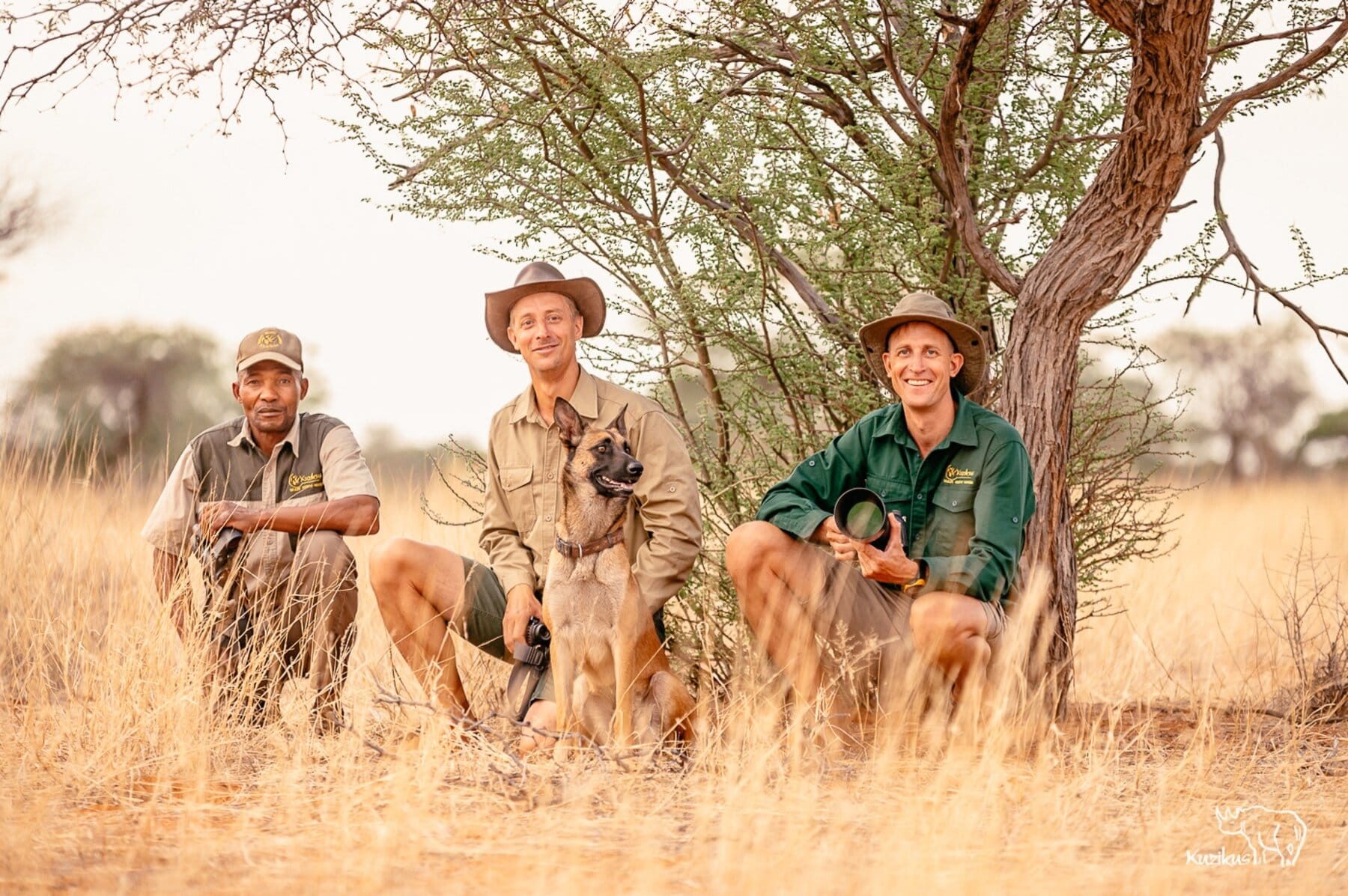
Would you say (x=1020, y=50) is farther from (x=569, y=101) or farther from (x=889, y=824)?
(x=889, y=824)

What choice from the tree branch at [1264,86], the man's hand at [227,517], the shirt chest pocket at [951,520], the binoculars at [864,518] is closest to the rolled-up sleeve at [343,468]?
the man's hand at [227,517]

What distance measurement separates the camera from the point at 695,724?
4.64m

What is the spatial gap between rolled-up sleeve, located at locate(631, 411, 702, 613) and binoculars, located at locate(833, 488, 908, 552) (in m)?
0.55

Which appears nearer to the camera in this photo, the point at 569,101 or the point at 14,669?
the point at 14,669

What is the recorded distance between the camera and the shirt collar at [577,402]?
15.7 feet

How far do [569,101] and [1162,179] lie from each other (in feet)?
7.99

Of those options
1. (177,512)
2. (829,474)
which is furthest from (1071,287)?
(177,512)

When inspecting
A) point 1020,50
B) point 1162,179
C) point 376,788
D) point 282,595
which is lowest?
point 376,788

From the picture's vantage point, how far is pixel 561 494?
15.5ft

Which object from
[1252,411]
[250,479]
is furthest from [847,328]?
[1252,411]

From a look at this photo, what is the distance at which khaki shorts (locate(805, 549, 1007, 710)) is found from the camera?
457cm

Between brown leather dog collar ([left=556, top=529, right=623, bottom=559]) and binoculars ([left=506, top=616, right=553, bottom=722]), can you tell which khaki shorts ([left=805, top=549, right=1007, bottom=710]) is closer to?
brown leather dog collar ([left=556, top=529, right=623, bottom=559])

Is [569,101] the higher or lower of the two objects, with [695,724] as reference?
higher

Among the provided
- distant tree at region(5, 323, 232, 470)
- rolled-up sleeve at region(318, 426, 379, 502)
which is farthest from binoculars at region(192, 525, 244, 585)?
distant tree at region(5, 323, 232, 470)
